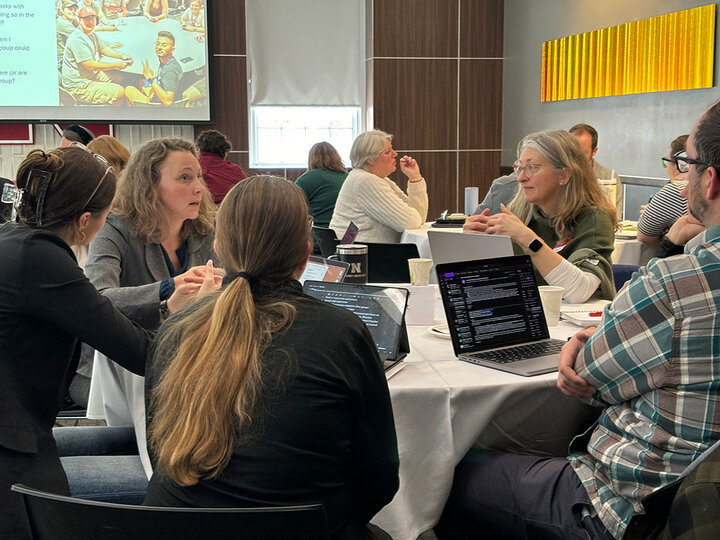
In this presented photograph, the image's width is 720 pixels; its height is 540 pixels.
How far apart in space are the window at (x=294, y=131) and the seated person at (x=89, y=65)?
1.36 metres

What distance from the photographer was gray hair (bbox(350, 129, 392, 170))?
5.26 meters

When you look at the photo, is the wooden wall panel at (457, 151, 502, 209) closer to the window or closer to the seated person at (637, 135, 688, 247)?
the window

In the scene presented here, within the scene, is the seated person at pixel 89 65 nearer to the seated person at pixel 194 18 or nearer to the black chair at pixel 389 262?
the seated person at pixel 194 18

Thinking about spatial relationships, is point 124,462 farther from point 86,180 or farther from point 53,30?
point 53,30

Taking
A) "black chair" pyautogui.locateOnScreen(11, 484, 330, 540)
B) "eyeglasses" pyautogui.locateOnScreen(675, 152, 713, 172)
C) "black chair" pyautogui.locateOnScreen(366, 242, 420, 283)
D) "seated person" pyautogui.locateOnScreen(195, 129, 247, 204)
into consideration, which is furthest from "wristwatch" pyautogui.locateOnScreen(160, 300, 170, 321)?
"seated person" pyautogui.locateOnScreen(195, 129, 247, 204)

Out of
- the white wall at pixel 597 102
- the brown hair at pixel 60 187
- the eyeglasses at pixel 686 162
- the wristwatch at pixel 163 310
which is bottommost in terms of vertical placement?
the wristwatch at pixel 163 310

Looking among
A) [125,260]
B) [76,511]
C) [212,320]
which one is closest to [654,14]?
[125,260]

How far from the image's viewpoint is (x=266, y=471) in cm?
131

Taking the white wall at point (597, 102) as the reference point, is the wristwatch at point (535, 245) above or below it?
below

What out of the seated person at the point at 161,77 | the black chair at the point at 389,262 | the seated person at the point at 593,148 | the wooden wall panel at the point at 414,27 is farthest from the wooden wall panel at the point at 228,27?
the black chair at the point at 389,262

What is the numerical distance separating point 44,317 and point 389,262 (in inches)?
89.3

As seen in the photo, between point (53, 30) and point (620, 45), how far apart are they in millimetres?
5018

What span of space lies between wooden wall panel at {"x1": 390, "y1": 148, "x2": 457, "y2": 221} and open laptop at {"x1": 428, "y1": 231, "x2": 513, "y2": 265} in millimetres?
5295

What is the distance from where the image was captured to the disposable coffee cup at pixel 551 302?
2.36 m
